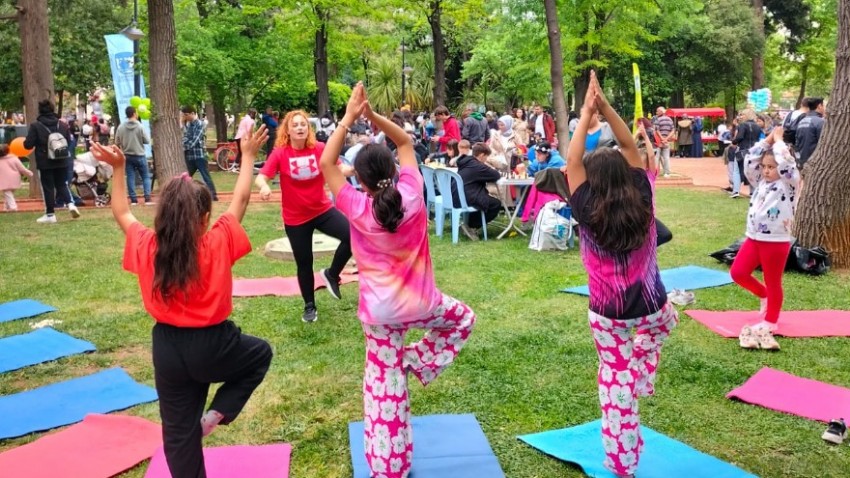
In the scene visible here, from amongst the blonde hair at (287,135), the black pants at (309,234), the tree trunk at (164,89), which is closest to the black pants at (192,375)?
the black pants at (309,234)

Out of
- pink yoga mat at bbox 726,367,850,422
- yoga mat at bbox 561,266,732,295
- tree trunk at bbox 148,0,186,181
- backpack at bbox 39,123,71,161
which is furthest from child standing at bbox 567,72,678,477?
tree trunk at bbox 148,0,186,181

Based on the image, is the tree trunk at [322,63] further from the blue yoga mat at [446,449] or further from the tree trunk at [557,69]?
the blue yoga mat at [446,449]

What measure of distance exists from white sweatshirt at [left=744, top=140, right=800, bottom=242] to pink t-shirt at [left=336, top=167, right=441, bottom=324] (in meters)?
3.10

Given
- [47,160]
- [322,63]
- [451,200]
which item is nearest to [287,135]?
[451,200]

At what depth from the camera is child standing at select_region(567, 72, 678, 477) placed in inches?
126

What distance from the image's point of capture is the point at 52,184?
11859mm

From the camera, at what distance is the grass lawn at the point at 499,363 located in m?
3.95

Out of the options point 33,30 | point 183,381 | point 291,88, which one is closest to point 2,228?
point 33,30

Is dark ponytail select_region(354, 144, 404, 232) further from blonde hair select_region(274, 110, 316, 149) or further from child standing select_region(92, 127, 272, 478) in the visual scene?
blonde hair select_region(274, 110, 316, 149)

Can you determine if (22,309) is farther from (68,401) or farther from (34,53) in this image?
(34,53)

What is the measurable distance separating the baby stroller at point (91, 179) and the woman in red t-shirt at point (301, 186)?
368 inches

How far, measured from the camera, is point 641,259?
3.29 m

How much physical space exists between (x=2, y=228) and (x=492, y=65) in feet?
85.6

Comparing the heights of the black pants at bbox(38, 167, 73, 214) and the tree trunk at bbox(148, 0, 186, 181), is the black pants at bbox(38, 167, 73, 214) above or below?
below
